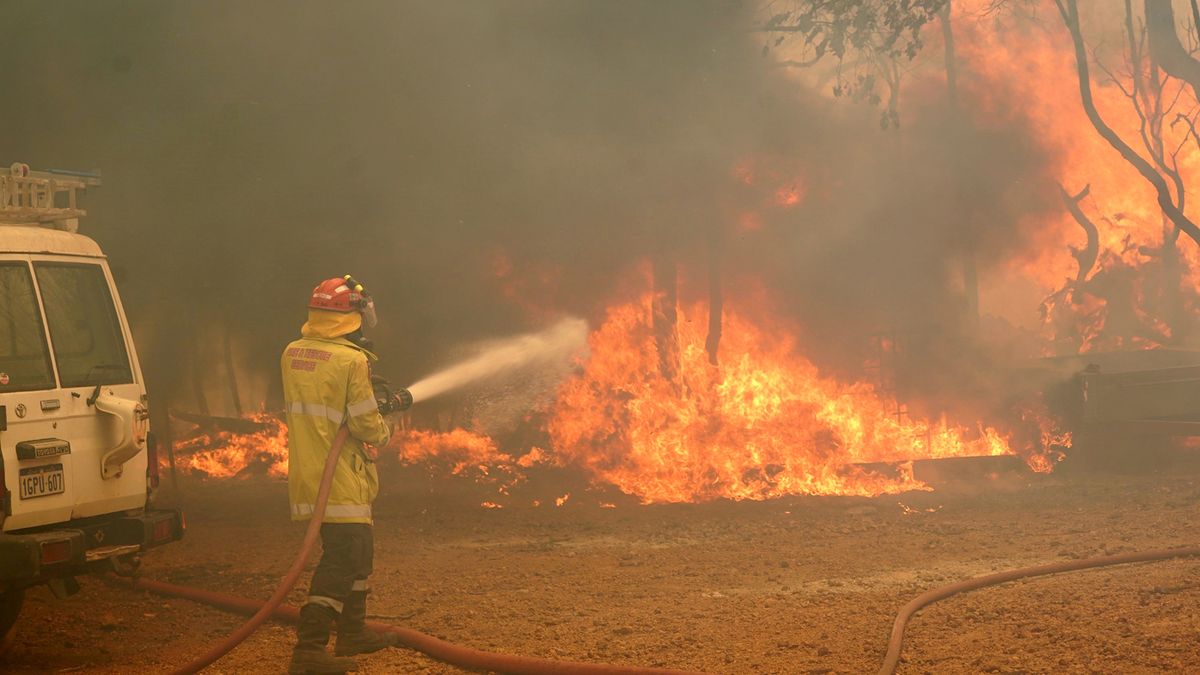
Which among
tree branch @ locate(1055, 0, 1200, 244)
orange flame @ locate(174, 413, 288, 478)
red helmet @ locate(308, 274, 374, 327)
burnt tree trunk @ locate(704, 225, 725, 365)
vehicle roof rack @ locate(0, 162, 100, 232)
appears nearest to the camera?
red helmet @ locate(308, 274, 374, 327)

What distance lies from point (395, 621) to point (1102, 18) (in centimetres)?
2691

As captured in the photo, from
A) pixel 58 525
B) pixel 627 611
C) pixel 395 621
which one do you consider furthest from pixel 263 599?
pixel 627 611

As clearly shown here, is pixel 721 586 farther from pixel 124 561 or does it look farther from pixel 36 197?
pixel 36 197

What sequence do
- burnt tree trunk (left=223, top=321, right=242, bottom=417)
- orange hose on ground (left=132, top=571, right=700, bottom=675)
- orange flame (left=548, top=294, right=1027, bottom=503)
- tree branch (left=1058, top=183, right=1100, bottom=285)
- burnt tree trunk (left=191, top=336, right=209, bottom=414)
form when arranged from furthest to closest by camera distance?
tree branch (left=1058, top=183, right=1100, bottom=285) < burnt tree trunk (left=191, top=336, right=209, bottom=414) < burnt tree trunk (left=223, top=321, right=242, bottom=417) < orange flame (left=548, top=294, right=1027, bottom=503) < orange hose on ground (left=132, top=571, right=700, bottom=675)

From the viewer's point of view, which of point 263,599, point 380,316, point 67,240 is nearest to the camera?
point 67,240

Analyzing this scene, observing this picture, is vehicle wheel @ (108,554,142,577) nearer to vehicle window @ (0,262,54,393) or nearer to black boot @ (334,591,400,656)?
vehicle window @ (0,262,54,393)

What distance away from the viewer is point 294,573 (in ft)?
17.0

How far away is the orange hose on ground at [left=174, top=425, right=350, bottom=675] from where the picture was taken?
5086 millimetres

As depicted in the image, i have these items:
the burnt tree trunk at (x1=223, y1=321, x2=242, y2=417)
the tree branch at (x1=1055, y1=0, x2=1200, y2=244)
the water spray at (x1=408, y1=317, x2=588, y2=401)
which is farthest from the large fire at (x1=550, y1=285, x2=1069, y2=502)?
the burnt tree trunk at (x1=223, y1=321, x2=242, y2=417)

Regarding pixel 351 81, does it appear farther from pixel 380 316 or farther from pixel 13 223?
pixel 13 223

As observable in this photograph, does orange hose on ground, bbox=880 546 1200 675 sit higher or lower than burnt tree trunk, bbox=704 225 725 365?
lower

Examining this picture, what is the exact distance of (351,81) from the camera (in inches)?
601

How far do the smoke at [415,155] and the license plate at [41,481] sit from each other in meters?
9.89

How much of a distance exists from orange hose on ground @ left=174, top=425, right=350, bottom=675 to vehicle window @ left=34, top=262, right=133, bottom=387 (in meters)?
1.50
